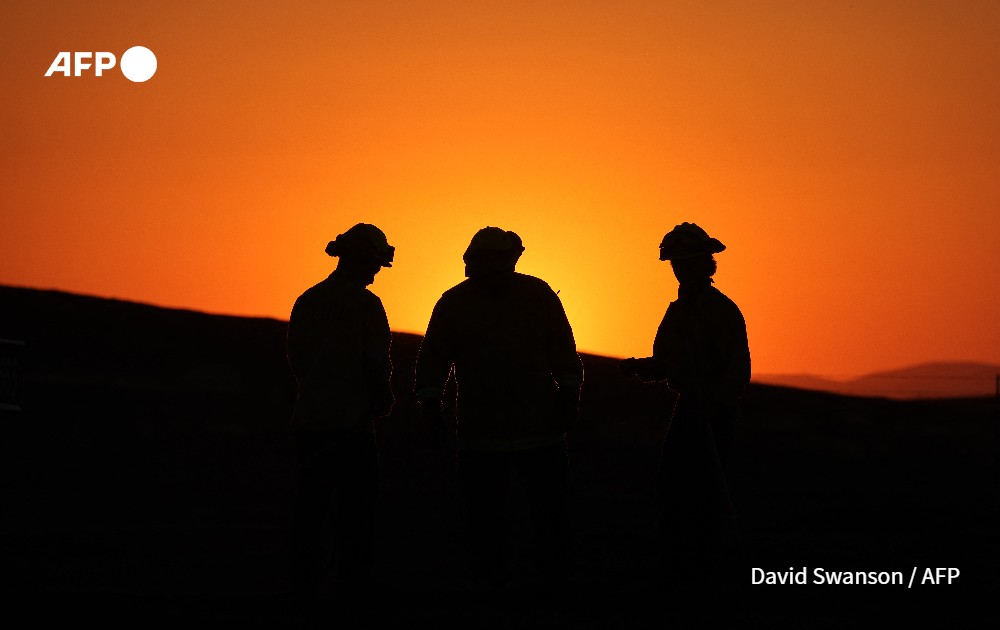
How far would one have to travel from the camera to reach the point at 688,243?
35.4 feet

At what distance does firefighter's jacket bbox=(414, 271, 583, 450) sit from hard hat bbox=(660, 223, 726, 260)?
31.4 inches

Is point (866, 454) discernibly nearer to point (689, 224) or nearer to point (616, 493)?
point (616, 493)

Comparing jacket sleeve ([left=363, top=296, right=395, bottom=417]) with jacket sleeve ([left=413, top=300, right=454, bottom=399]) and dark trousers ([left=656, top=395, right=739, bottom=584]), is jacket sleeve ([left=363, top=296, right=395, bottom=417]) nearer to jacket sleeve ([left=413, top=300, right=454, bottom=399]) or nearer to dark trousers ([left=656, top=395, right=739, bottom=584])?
jacket sleeve ([left=413, top=300, right=454, bottom=399])

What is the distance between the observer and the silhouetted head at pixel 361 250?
35.3ft

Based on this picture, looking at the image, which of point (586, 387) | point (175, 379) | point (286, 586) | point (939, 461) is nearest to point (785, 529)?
point (286, 586)

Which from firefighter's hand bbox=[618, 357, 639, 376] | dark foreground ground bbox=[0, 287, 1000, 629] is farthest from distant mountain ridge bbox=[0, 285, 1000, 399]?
firefighter's hand bbox=[618, 357, 639, 376]

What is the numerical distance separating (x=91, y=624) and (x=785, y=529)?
9.54m

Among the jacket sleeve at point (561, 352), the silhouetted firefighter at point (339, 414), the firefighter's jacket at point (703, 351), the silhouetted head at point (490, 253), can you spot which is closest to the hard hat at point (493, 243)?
the silhouetted head at point (490, 253)

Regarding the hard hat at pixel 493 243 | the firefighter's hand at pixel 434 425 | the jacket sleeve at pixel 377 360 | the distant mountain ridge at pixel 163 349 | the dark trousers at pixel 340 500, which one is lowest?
the dark trousers at pixel 340 500

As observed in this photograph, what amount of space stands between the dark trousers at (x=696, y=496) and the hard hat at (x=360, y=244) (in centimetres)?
201

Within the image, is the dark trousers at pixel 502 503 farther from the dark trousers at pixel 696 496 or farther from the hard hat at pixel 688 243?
the hard hat at pixel 688 243

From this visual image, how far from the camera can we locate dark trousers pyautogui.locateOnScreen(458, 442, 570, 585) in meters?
11.0

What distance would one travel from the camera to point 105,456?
30.2m

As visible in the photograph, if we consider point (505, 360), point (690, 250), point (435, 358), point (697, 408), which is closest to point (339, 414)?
point (435, 358)
